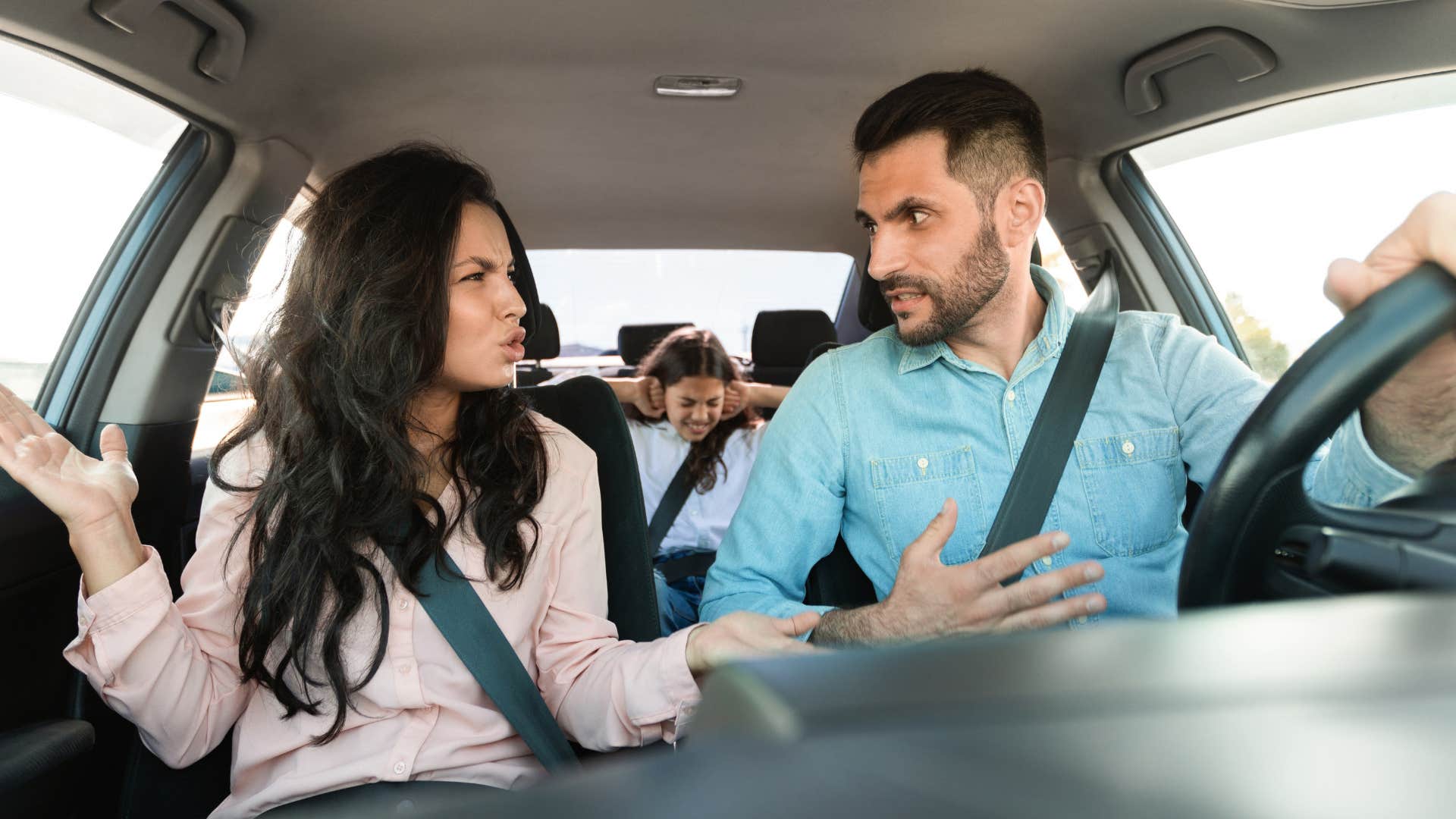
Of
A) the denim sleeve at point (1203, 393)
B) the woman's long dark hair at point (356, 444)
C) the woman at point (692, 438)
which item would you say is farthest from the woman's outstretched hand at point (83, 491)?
the woman at point (692, 438)

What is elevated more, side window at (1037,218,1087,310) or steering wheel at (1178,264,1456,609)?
side window at (1037,218,1087,310)

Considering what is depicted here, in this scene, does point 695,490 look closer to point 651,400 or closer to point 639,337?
point 651,400

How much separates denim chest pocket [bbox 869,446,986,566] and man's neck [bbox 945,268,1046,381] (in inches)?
6.9

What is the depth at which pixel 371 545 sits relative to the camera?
4.45 feet

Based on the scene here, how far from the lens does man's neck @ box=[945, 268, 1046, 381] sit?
1612 mm

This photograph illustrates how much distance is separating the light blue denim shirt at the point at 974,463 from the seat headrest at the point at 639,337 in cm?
272

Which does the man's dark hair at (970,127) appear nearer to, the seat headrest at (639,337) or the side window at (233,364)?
the side window at (233,364)

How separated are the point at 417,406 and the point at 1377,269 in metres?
1.24

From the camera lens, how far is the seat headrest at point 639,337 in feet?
14.2

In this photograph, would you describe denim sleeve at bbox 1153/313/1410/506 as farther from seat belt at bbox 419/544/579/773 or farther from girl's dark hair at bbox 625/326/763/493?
girl's dark hair at bbox 625/326/763/493

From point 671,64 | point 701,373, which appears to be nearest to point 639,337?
point 701,373

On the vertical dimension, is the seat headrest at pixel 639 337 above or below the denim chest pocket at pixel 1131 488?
above

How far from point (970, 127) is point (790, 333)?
2300mm

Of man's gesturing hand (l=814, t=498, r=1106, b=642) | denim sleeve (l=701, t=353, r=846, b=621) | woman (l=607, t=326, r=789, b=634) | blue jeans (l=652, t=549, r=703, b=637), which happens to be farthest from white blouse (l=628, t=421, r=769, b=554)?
man's gesturing hand (l=814, t=498, r=1106, b=642)
